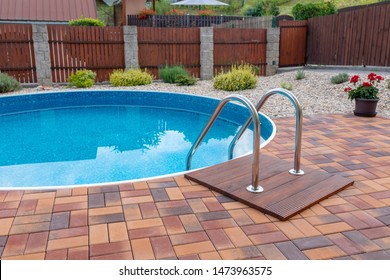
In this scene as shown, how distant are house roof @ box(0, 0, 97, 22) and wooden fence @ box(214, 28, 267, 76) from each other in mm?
7018

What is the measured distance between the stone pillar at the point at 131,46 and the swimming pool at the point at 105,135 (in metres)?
2.21

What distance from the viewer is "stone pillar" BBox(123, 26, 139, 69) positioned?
1070 centimetres

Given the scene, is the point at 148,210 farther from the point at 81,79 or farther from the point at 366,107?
the point at 81,79

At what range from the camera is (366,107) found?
5855 mm

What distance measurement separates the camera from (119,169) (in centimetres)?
437

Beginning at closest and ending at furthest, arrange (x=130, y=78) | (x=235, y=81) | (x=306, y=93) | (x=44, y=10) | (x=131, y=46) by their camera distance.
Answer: (x=306, y=93), (x=235, y=81), (x=130, y=78), (x=131, y=46), (x=44, y=10)

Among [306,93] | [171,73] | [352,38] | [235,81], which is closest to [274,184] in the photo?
[306,93]

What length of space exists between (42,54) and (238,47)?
6.19 metres

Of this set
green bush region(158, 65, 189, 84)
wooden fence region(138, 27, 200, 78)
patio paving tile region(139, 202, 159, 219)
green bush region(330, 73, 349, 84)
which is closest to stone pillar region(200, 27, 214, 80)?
wooden fence region(138, 27, 200, 78)

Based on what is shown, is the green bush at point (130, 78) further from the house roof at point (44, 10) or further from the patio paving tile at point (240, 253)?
the patio paving tile at point (240, 253)

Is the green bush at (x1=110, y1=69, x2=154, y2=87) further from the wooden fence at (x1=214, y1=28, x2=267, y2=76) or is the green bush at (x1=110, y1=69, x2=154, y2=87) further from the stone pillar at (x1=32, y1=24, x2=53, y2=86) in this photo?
the wooden fence at (x1=214, y1=28, x2=267, y2=76)
